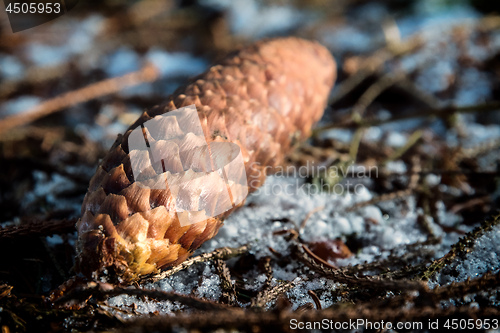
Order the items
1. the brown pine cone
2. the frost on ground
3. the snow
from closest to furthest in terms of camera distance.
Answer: the brown pine cone < the frost on ground < the snow

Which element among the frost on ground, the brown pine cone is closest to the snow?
the frost on ground

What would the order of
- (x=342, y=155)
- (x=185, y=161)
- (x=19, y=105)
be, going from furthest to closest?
(x=19, y=105), (x=342, y=155), (x=185, y=161)

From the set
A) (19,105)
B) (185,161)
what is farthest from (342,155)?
(19,105)

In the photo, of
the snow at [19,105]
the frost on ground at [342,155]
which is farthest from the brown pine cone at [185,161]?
the snow at [19,105]

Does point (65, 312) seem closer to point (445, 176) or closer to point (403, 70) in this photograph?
point (445, 176)

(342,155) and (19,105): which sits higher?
(19,105)

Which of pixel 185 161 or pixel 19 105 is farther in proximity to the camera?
pixel 19 105

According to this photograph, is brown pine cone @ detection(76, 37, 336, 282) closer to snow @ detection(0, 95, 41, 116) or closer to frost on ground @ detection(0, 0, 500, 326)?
frost on ground @ detection(0, 0, 500, 326)

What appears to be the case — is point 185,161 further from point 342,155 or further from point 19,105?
point 19,105

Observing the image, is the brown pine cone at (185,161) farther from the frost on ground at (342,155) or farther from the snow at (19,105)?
the snow at (19,105)
